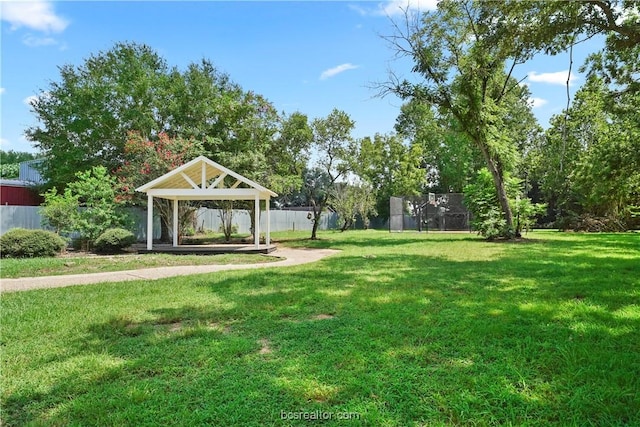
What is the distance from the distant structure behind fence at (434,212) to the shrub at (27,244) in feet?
54.4

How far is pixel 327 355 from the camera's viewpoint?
289cm

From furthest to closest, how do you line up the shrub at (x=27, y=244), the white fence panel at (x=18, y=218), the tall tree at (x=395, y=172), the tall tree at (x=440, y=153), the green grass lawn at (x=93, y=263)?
the tall tree at (x=440, y=153), the tall tree at (x=395, y=172), the white fence panel at (x=18, y=218), the shrub at (x=27, y=244), the green grass lawn at (x=93, y=263)

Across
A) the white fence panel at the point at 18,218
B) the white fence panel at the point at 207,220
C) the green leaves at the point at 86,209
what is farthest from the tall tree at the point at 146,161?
the white fence panel at the point at 18,218

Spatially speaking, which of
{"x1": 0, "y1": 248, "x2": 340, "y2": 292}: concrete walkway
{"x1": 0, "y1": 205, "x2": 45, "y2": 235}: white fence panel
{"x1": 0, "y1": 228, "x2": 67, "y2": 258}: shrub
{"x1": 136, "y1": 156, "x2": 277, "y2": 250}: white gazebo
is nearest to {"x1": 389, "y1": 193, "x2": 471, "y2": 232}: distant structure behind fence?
{"x1": 136, "y1": 156, "x2": 277, "y2": 250}: white gazebo

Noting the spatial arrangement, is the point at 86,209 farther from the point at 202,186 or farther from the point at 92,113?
the point at 92,113

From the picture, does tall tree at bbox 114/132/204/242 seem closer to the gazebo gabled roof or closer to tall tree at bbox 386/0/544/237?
the gazebo gabled roof

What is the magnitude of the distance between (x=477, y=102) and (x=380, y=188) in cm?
1796

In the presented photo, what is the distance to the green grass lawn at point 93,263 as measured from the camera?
24.2 feet

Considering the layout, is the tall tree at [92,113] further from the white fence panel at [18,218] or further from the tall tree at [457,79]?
the tall tree at [457,79]

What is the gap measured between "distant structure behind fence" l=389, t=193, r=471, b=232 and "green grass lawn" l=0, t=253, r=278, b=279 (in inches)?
552

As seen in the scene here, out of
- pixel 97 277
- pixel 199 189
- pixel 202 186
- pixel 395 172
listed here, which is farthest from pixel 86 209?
pixel 395 172

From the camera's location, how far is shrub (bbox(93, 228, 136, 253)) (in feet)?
36.1

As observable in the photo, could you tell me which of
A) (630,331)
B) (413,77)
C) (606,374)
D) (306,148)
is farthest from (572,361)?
(306,148)

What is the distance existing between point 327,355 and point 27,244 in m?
9.65
